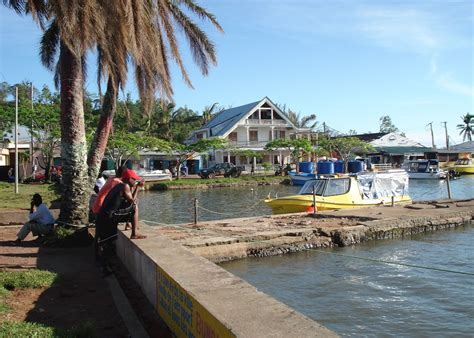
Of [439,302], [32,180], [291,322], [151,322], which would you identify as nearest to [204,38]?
[439,302]

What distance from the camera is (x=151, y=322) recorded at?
19.2 feet

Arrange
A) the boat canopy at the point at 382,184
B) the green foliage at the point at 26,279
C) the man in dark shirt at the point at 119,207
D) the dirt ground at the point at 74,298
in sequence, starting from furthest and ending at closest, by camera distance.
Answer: the boat canopy at the point at 382,184, the man in dark shirt at the point at 119,207, the green foliage at the point at 26,279, the dirt ground at the point at 74,298

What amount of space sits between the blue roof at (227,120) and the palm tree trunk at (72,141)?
47.6 meters

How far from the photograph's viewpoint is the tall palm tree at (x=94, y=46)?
1011cm

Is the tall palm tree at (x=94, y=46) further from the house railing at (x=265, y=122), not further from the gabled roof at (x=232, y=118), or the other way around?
the house railing at (x=265, y=122)

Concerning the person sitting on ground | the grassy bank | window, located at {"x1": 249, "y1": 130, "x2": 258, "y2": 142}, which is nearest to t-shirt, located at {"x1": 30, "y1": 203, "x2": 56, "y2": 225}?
the person sitting on ground

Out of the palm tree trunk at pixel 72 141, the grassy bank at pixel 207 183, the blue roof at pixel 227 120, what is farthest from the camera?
the blue roof at pixel 227 120

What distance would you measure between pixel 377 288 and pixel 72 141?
298 inches

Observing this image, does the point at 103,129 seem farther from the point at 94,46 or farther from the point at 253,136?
the point at 253,136

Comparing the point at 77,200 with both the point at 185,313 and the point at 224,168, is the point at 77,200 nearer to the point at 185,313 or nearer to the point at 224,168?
the point at 185,313

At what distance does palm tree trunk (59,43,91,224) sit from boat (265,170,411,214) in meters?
9.01

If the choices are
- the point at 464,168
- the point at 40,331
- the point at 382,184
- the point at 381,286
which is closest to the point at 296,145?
the point at 464,168

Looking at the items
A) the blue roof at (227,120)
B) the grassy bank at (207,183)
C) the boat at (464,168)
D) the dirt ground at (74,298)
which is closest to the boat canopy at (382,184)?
the dirt ground at (74,298)

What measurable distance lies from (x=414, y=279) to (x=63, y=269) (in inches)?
282
